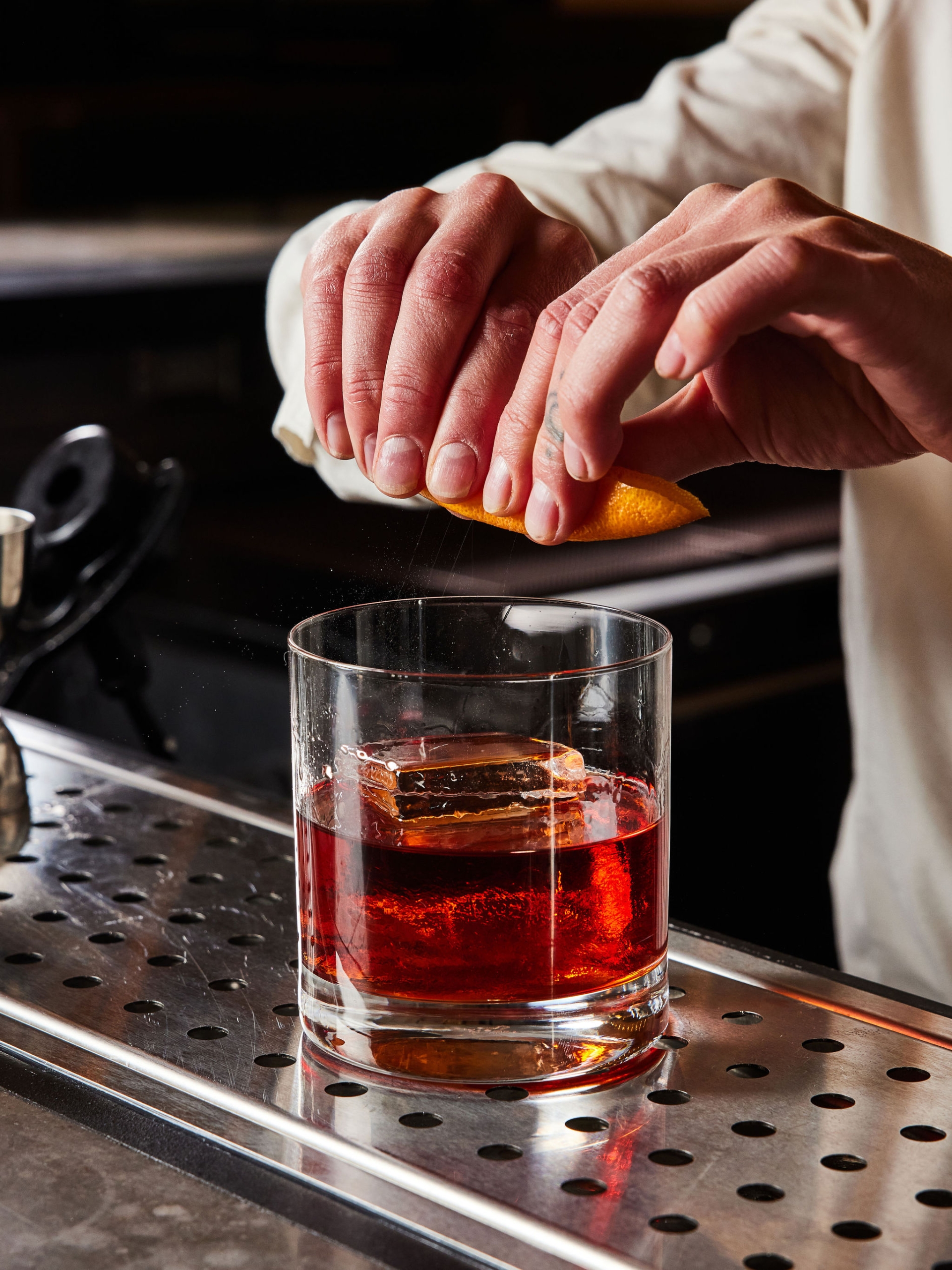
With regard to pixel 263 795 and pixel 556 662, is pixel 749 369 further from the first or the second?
pixel 263 795

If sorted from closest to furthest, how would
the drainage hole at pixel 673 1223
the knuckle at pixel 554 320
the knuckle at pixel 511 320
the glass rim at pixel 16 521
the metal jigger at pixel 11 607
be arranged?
1. the drainage hole at pixel 673 1223
2. the knuckle at pixel 554 320
3. the knuckle at pixel 511 320
4. the metal jigger at pixel 11 607
5. the glass rim at pixel 16 521

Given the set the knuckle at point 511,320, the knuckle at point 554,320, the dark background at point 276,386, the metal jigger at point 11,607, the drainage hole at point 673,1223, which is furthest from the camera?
the dark background at point 276,386

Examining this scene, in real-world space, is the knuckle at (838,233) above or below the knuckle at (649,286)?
above

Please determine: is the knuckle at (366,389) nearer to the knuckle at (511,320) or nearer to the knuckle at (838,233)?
the knuckle at (511,320)

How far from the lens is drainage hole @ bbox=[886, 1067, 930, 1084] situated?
0.70 metres

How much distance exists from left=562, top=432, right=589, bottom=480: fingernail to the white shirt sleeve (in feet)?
1.86

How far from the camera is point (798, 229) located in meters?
0.62

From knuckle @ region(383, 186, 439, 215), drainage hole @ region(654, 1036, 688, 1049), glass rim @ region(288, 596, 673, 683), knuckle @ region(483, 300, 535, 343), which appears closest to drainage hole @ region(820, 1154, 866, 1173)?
drainage hole @ region(654, 1036, 688, 1049)

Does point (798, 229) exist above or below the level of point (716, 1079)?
above

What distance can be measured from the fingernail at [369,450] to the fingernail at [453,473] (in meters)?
0.06

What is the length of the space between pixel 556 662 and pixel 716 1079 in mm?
211

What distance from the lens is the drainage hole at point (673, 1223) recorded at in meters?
0.56

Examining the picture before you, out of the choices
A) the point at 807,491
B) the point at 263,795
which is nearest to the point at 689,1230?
the point at 263,795

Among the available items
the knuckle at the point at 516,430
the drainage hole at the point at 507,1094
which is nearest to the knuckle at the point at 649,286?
the knuckle at the point at 516,430
